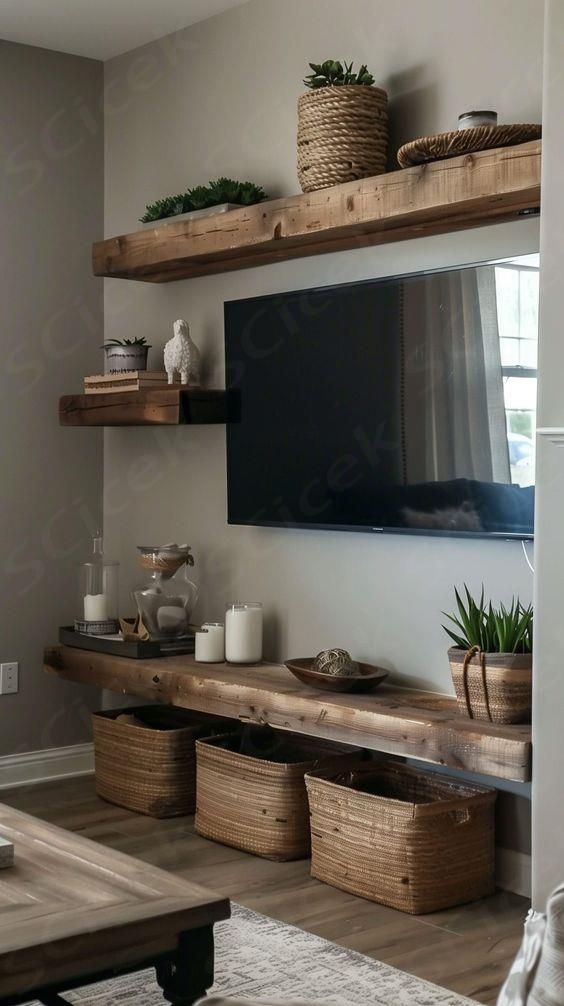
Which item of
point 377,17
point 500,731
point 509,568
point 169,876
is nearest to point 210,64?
point 377,17

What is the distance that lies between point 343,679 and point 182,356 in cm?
137

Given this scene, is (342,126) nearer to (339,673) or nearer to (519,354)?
(519,354)

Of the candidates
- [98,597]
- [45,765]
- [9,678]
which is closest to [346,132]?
[98,597]

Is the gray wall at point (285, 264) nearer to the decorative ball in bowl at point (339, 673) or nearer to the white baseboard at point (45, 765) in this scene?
the decorative ball in bowl at point (339, 673)

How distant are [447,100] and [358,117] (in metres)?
0.26

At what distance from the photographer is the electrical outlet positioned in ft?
14.7

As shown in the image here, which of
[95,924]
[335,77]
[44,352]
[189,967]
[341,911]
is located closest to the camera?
[95,924]

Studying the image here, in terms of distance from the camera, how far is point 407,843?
3.08 meters

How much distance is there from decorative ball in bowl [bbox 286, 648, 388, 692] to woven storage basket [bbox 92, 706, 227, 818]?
25.1 inches

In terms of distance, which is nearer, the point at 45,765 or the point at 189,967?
the point at 189,967

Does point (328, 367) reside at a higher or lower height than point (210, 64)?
lower

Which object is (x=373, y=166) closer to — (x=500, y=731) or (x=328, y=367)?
(x=328, y=367)

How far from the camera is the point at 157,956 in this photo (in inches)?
79.6

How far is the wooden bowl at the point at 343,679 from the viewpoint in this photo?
11.2ft
